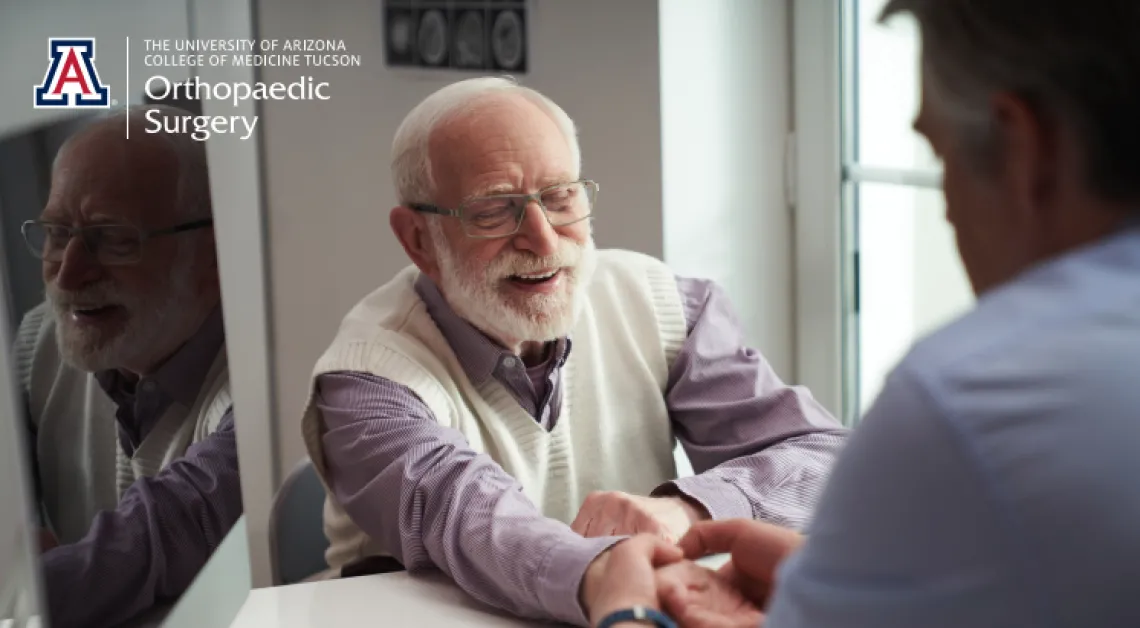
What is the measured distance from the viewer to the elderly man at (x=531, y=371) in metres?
1.52

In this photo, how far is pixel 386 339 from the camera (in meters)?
1.66

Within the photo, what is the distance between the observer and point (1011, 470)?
0.56 m

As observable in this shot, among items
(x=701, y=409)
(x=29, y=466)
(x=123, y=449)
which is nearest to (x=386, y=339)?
(x=701, y=409)

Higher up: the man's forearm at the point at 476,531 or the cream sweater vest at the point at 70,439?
the cream sweater vest at the point at 70,439

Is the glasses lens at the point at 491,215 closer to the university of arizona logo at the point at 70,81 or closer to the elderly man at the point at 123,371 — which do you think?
the elderly man at the point at 123,371

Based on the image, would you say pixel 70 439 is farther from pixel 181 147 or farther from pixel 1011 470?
pixel 1011 470

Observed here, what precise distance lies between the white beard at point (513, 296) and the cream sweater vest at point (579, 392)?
6cm

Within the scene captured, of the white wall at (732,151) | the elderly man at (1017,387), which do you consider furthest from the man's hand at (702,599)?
the white wall at (732,151)

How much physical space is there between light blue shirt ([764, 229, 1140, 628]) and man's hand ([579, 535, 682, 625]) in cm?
46

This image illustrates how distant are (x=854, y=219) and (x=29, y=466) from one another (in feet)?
6.65

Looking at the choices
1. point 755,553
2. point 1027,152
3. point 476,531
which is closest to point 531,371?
point 476,531

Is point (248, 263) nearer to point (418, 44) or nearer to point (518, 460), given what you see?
point (418, 44)

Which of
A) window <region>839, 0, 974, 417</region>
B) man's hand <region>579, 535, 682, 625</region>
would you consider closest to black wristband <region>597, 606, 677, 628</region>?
man's hand <region>579, 535, 682, 625</region>

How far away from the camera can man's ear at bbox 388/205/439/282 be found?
182 centimetres
